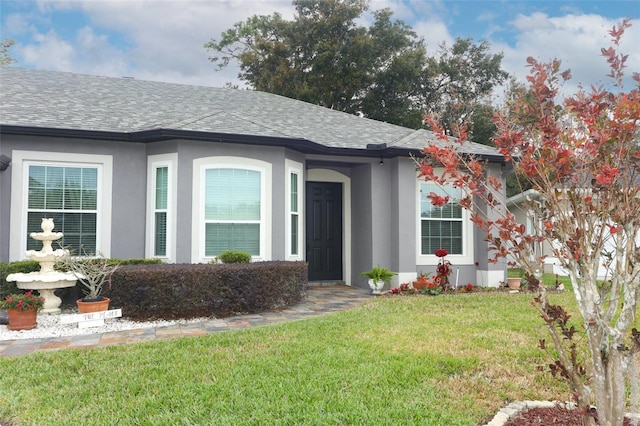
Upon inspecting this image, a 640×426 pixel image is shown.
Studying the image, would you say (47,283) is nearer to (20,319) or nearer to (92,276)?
(20,319)

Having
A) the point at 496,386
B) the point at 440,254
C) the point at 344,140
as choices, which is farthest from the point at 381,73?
the point at 496,386

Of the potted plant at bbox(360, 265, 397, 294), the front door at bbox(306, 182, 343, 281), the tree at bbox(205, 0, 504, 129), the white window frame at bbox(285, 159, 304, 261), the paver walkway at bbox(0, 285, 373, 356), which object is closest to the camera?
the paver walkway at bbox(0, 285, 373, 356)

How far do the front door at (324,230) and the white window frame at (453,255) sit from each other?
2.14 metres

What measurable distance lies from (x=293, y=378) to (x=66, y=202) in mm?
6799

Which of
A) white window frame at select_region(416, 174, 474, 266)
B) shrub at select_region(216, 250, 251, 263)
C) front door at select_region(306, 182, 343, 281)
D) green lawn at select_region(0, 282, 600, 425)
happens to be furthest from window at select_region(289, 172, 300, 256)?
green lawn at select_region(0, 282, 600, 425)

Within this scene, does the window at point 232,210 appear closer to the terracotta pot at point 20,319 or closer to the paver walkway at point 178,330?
the paver walkway at point 178,330

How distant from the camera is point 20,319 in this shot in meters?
6.62

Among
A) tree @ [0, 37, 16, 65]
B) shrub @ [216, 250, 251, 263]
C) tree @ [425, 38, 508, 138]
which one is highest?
tree @ [0, 37, 16, 65]

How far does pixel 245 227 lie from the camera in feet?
29.9

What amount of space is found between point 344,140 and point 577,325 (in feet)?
21.5

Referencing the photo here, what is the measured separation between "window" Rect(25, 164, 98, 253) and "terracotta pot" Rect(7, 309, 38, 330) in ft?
A: 7.57

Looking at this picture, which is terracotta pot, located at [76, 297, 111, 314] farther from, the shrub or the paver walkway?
the shrub

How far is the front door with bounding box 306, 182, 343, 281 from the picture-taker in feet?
38.4

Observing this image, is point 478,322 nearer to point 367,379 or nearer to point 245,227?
point 367,379
